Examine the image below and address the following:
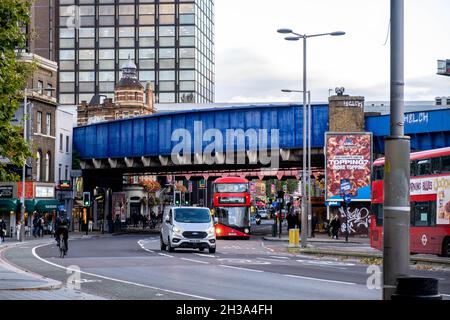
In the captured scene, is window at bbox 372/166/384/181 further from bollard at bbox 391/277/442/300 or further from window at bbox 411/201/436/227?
bollard at bbox 391/277/442/300

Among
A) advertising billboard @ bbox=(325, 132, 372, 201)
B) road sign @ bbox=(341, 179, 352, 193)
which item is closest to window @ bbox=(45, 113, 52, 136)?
advertising billboard @ bbox=(325, 132, 372, 201)

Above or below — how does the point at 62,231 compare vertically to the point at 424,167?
below

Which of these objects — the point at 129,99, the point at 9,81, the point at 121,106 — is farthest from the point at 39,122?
the point at 9,81

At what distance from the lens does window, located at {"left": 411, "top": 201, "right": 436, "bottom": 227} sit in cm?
3127

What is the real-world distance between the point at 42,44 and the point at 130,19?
45.2 feet

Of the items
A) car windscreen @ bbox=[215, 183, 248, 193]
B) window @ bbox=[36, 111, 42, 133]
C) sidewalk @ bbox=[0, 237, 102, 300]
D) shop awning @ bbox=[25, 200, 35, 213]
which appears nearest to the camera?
sidewalk @ bbox=[0, 237, 102, 300]

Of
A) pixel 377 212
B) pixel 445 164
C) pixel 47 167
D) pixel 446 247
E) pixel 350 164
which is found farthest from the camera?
pixel 47 167

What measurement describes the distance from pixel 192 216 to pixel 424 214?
31.2ft

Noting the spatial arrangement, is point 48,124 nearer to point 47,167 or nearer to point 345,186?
point 47,167

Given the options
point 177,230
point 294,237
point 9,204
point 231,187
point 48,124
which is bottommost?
point 294,237

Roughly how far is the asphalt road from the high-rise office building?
10076 centimetres

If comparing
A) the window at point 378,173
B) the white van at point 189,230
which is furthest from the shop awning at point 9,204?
the window at point 378,173

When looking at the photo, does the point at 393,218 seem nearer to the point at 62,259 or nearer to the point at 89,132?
the point at 62,259

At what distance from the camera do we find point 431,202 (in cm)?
3119
